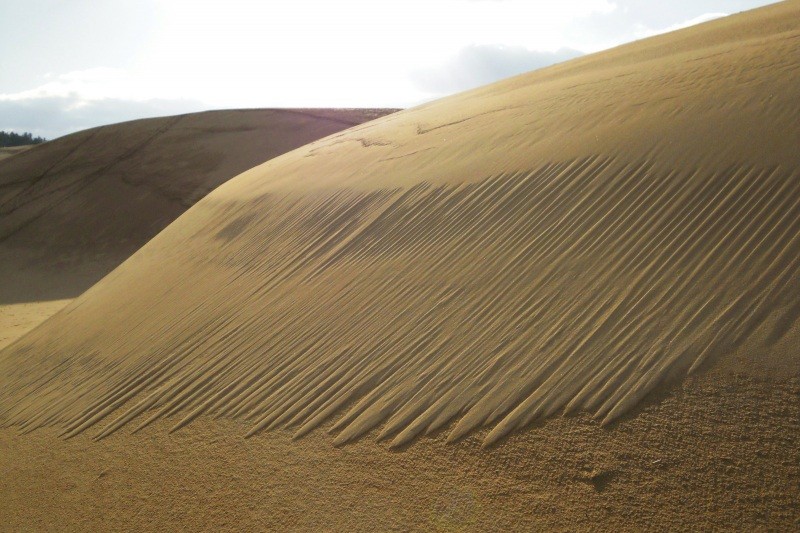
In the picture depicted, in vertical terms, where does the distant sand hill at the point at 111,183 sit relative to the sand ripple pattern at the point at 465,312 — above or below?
above

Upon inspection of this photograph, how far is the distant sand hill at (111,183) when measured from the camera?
55.5 ft

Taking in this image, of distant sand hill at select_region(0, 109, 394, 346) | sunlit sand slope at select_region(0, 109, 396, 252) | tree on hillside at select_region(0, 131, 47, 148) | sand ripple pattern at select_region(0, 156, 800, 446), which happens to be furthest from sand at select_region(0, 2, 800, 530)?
tree on hillside at select_region(0, 131, 47, 148)

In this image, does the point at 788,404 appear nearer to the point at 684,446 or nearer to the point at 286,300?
the point at 684,446

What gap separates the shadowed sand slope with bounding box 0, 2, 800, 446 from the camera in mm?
3154

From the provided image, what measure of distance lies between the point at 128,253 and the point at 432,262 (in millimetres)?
14067

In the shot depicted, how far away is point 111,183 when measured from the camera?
20.0 m

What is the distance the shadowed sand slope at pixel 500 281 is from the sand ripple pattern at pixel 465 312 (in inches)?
0.6

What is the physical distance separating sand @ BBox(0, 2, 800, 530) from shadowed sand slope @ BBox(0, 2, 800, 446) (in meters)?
0.02

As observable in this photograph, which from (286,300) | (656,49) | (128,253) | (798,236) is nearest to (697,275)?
(798,236)

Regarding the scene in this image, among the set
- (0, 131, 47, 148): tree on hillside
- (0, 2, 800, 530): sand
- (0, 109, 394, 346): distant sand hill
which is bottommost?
(0, 2, 800, 530): sand

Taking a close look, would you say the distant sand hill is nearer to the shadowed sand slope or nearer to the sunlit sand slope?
the sunlit sand slope

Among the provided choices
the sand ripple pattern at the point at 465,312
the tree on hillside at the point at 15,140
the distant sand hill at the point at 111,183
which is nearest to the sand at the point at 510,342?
the sand ripple pattern at the point at 465,312

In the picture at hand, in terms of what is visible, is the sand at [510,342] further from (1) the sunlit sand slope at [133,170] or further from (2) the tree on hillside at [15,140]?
(2) the tree on hillside at [15,140]

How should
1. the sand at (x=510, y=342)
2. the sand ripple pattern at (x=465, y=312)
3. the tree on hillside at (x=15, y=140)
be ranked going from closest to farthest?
the sand at (x=510, y=342) < the sand ripple pattern at (x=465, y=312) < the tree on hillside at (x=15, y=140)
